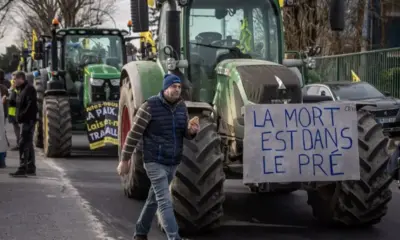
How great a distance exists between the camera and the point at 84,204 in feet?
34.0

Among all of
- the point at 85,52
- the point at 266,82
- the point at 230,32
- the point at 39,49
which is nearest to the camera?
the point at 266,82

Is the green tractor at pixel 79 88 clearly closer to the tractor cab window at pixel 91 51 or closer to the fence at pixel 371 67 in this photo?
the tractor cab window at pixel 91 51

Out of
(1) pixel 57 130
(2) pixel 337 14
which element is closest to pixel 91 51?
(1) pixel 57 130

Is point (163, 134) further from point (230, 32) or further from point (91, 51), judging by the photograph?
point (91, 51)

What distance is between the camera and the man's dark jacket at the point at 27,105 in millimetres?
13148

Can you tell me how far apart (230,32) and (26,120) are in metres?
4.90

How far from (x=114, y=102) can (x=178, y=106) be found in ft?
27.6

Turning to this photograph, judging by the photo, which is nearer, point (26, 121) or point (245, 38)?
point (245, 38)

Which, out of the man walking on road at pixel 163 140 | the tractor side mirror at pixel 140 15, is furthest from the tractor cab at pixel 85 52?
the man walking on road at pixel 163 140

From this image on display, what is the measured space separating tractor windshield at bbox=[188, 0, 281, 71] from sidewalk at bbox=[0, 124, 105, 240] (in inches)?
97.1

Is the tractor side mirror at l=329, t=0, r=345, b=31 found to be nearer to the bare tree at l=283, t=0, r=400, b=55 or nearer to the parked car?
the parked car

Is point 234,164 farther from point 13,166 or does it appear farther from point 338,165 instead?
point 13,166

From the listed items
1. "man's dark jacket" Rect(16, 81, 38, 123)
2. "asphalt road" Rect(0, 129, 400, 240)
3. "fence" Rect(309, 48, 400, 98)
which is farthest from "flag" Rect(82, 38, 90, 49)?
"fence" Rect(309, 48, 400, 98)

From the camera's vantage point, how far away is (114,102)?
15.8 m
